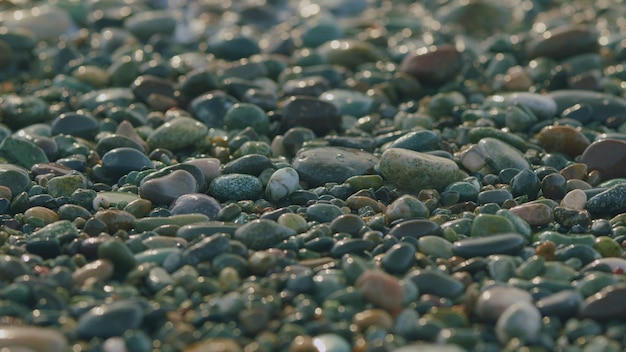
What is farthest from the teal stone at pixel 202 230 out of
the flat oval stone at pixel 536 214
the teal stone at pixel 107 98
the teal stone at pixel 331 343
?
the teal stone at pixel 107 98

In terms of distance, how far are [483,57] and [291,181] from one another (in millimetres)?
2741

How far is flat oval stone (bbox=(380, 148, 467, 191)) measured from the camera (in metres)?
4.49

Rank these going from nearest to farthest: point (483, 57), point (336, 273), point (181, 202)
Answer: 1. point (336, 273)
2. point (181, 202)
3. point (483, 57)

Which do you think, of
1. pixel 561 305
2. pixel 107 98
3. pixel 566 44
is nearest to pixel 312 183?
pixel 561 305

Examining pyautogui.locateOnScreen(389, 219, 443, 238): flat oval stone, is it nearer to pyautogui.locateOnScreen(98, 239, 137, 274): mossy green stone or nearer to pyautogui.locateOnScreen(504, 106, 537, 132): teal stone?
pyautogui.locateOnScreen(98, 239, 137, 274): mossy green stone

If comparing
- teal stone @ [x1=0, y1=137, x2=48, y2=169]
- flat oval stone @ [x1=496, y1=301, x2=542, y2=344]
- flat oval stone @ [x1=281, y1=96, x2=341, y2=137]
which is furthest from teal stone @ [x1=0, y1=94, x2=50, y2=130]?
flat oval stone @ [x1=496, y1=301, x2=542, y2=344]

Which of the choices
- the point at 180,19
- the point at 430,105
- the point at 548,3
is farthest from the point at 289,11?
the point at 430,105

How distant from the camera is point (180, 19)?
25.2 ft

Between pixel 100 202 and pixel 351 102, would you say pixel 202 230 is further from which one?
pixel 351 102

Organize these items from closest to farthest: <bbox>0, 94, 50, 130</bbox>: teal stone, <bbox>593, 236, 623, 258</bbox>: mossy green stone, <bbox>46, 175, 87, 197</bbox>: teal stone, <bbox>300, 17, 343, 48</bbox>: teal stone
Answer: <bbox>593, 236, 623, 258</bbox>: mossy green stone, <bbox>46, 175, 87, 197</bbox>: teal stone, <bbox>0, 94, 50, 130</bbox>: teal stone, <bbox>300, 17, 343, 48</bbox>: teal stone

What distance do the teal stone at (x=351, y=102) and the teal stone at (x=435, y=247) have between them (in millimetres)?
1929

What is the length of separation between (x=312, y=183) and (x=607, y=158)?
1402 millimetres

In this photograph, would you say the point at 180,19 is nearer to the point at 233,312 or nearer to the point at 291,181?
the point at 291,181

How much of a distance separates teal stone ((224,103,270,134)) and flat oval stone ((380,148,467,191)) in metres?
1.04
